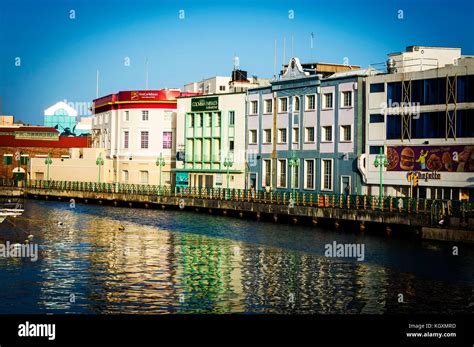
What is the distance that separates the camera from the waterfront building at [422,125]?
2837 inches

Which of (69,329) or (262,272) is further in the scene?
(262,272)

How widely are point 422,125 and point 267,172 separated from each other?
24.4 metres

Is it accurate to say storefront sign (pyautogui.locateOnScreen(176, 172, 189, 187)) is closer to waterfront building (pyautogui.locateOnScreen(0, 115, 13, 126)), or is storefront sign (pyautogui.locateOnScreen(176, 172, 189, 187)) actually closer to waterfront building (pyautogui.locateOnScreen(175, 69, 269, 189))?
waterfront building (pyautogui.locateOnScreen(175, 69, 269, 189))

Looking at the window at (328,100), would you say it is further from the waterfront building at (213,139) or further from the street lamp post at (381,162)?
the waterfront building at (213,139)

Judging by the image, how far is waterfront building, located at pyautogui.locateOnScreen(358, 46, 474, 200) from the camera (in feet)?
236

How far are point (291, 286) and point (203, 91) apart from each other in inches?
3568

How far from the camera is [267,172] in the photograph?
316 ft

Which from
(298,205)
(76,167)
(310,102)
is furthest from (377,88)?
(76,167)

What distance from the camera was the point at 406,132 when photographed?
77500 mm

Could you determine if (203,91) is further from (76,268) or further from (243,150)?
(76,268)

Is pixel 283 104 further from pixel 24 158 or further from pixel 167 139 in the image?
pixel 24 158

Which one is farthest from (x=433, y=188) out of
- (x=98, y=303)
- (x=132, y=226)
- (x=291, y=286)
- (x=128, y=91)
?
(x=128, y=91)

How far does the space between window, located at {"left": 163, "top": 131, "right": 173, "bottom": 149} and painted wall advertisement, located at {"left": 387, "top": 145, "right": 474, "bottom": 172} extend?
47.8 metres

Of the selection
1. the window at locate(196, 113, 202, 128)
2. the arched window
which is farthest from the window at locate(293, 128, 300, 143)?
the window at locate(196, 113, 202, 128)
